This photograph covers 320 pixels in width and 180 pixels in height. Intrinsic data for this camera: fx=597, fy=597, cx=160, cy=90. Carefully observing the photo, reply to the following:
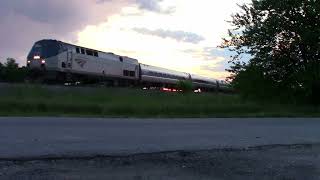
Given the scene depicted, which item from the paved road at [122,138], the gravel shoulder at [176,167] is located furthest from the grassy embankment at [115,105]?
the gravel shoulder at [176,167]

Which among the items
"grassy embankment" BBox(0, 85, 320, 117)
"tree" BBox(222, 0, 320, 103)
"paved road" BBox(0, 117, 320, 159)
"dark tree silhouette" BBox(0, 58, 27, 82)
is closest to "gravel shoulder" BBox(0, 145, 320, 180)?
"paved road" BBox(0, 117, 320, 159)

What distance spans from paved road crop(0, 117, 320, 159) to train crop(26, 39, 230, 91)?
28526 mm

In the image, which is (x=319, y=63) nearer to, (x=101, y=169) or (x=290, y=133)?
(x=290, y=133)

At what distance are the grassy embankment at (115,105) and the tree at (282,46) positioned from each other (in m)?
2.05

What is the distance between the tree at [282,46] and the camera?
41.8 metres

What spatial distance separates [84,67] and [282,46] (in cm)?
1706

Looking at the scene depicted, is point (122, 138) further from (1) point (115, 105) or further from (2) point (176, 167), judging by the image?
(1) point (115, 105)

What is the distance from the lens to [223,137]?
1678 centimetres

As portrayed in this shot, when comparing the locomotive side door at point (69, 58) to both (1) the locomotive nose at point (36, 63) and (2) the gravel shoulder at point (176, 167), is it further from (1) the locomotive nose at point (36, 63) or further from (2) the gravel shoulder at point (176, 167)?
(2) the gravel shoulder at point (176, 167)

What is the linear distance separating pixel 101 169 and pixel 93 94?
34.5m

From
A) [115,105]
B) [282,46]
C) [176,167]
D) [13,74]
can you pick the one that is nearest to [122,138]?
[176,167]

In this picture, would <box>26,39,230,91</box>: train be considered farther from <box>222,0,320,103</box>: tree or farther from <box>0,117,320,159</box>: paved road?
<box>0,117,320,159</box>: paved road

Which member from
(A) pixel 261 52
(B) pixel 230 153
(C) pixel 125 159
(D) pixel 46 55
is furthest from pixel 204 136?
(D) pixel 46 55

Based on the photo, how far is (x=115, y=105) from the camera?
3559 centimetres
